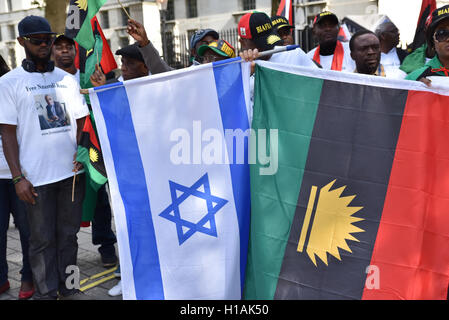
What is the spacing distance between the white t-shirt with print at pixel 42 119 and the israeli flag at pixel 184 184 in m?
0.76

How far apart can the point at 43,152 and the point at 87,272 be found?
4.89ft

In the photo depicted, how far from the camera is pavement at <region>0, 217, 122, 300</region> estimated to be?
3.99 metres

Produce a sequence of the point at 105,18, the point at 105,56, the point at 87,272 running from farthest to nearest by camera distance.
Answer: the point at 105,18 < the point at 87,272 < the point at 105,56

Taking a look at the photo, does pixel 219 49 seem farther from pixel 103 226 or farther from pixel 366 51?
pixel 103 226

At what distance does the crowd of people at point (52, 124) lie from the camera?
339 cm

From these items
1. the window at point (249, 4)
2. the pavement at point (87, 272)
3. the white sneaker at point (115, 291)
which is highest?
the window at point (249, 4)

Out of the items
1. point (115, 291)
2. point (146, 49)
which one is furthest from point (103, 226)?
point (146, 49)

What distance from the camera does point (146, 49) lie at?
359 cm

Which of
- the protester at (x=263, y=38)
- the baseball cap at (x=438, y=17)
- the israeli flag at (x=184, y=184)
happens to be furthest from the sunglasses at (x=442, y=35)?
the israeli flag at (x=184, y=184)

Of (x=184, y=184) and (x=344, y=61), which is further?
(x=344, y=61)

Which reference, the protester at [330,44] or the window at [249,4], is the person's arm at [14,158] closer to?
the protester at [330,44]

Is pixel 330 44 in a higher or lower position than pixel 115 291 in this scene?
higher
